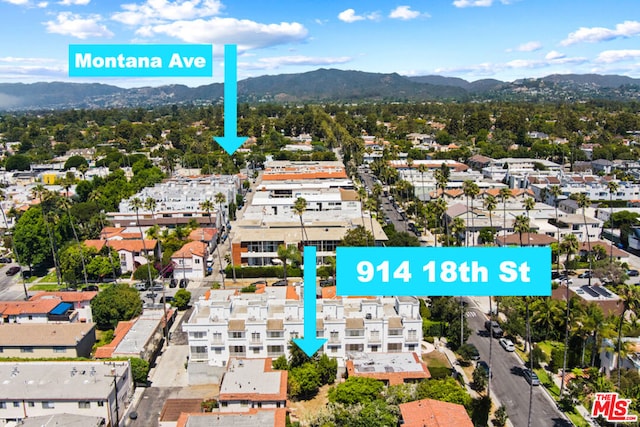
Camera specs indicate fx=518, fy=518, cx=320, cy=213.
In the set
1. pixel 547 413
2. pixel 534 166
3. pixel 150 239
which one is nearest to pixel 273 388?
pixel 547 413

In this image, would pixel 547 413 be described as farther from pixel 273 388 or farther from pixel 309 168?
pixel 309 168

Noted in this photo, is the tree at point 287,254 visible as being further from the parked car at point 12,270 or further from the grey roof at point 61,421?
the parked car at point 12,270

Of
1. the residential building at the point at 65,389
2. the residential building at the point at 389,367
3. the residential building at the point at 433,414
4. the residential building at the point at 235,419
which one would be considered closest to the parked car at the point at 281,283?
the residential building at the point at 389,367

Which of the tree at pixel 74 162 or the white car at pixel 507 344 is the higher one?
the tree at pixel 74 162

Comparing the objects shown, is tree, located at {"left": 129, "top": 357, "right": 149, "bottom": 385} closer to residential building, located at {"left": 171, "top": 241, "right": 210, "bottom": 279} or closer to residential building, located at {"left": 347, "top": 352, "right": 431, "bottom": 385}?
residential building, located at {"left": 347, "top": 352, "right": 431, "bottom": 385}

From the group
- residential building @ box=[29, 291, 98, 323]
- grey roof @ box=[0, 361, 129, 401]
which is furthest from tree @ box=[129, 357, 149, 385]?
residential building @ box=[29, 291, 98, 323]

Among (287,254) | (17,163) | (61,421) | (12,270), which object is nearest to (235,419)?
(61,421)

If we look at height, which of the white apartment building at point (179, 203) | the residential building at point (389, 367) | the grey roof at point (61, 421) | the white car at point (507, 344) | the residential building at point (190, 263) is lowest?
the white car at point (507, 344)
